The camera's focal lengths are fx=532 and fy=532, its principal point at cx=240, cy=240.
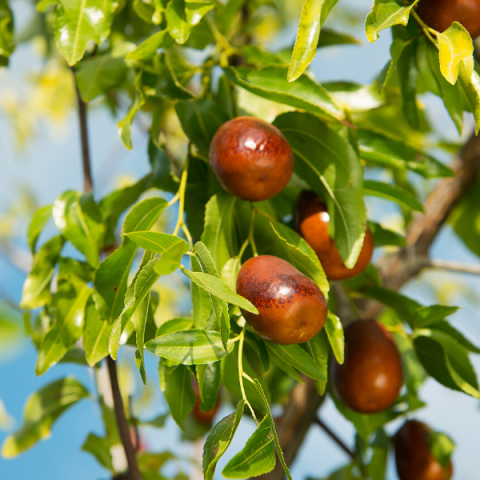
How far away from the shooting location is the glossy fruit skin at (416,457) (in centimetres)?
89

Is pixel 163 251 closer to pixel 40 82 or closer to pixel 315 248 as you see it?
pixel 315 248

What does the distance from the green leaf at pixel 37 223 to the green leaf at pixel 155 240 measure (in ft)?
1.24

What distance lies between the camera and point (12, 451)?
0.93 meters

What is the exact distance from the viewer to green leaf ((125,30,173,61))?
0.63 metres

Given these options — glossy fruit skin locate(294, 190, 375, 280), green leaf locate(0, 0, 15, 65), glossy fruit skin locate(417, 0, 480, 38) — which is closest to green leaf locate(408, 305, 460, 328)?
glossy fruit skin locate(294, 190, 375, 280)

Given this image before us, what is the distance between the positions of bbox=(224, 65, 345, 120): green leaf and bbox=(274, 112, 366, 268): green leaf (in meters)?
0.02

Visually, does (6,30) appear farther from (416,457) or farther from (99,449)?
(416,457)

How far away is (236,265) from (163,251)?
0.15 m

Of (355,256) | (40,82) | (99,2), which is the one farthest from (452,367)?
(40,82)

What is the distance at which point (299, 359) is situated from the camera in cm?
54

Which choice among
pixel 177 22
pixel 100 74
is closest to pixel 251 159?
pixel 177 22

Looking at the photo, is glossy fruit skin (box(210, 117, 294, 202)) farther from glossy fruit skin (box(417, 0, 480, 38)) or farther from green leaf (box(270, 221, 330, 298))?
glossy fruit skin (box(417, 0, 480, 38))

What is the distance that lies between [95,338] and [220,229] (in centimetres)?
21

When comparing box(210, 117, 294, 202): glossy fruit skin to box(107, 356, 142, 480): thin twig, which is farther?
box(107, 356, 142, 480): thin twig
